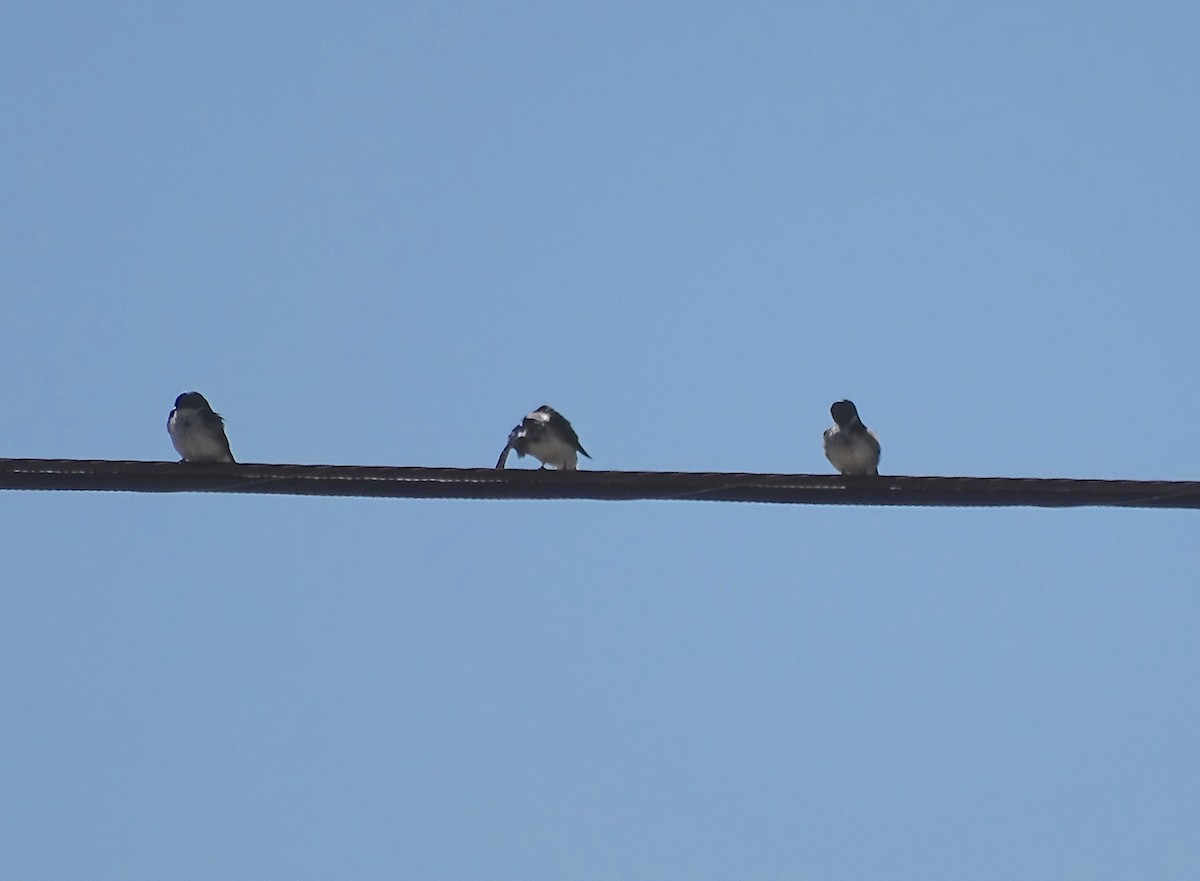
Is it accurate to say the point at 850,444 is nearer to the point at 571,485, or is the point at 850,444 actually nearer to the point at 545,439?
the point at 545,439

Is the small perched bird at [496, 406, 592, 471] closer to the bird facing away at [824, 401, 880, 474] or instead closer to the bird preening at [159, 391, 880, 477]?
the bird preening at [159, 391, 880, 477]

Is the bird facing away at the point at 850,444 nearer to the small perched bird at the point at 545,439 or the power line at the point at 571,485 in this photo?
the small perched bird at the point at 545,439

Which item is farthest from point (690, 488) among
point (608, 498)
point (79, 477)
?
point (79, 477)

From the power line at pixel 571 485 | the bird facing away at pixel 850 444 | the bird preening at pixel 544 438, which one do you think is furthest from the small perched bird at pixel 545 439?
the power line at pixel 571 485

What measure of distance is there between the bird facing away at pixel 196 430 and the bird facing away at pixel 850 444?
428 centimetres

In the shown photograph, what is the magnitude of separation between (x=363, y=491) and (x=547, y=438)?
6261 millimetres

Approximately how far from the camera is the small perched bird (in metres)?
14.2

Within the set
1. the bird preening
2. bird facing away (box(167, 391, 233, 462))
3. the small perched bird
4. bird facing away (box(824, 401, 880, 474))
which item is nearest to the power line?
the bird preening

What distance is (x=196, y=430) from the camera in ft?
41.7

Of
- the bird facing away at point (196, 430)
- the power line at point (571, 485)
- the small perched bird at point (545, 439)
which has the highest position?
the small perched bird at point (545, 439)

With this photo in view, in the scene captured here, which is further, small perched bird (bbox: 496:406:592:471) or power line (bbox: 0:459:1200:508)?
small perched bird (bbox: 496:406:592:471)

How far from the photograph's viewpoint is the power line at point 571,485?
795 centimetres

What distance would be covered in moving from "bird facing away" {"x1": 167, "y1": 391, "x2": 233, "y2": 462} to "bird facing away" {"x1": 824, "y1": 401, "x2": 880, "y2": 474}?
4.28 meters

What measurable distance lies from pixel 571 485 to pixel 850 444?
219 inches
